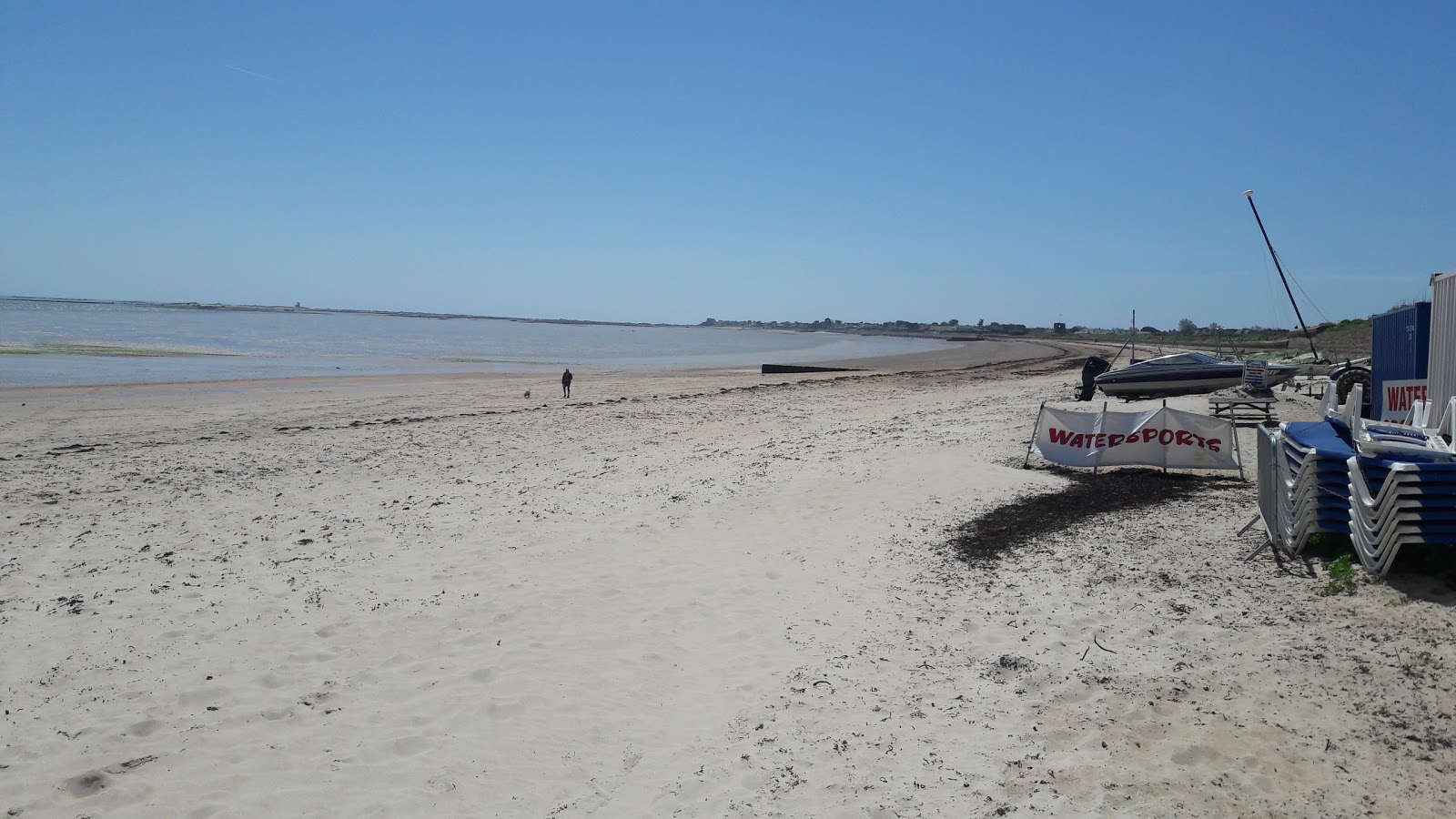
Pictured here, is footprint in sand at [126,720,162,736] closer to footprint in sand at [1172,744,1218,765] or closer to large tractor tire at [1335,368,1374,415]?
footprint in sand at [1172,744,1218,765]

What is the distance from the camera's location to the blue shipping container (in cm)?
1029

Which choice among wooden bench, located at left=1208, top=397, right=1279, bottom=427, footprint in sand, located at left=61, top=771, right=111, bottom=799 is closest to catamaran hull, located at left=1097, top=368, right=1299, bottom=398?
wooden bench, located at left=1208, top=397, right=1279, bottom=427

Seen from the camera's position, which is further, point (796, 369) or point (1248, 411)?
point (796, 369)

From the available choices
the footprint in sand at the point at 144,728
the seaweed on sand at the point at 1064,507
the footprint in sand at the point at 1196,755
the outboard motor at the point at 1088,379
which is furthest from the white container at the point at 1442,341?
A: the outboard motor at the point at 1088,379

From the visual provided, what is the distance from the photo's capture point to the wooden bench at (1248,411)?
1684 cm

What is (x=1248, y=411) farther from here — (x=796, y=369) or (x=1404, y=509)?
(x=796, y=369)

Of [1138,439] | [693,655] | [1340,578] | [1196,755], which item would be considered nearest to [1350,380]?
[1138,439]

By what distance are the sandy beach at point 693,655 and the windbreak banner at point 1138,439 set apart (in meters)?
0.44

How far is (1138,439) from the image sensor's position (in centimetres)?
1251

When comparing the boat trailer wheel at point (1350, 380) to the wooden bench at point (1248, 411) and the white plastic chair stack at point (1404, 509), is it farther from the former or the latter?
the white plastic chair stack at point (1404, 509)

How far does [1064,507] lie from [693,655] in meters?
5.74

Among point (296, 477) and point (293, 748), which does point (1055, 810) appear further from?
point (296, 477)

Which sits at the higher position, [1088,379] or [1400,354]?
[1400,354]

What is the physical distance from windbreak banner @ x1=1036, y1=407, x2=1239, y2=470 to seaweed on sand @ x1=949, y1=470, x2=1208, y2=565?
28 centimetres
